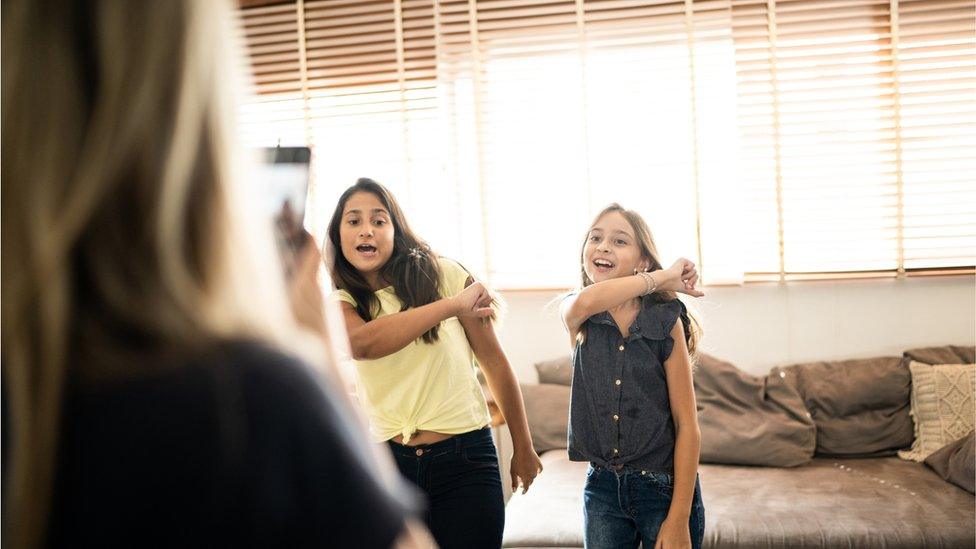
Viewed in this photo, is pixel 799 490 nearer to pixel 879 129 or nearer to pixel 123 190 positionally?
pixel 879 129

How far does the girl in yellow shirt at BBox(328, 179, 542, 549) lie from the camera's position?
2.03 meters

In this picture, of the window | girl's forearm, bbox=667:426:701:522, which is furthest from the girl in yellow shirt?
the window

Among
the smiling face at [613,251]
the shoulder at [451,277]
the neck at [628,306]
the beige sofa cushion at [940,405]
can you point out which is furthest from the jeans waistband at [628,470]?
the beige sofa cushion at [940,405]

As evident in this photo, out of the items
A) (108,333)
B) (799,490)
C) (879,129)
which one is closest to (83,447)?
(108,333)

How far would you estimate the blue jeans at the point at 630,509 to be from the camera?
6.47 feet

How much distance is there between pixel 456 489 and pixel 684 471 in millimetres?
524

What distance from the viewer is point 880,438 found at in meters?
3.35

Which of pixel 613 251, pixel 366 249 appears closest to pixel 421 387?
pixel 366 249

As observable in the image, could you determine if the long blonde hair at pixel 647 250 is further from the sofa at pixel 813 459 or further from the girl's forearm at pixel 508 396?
the sofa at pixel 813 459

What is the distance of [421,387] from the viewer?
6.87 ft

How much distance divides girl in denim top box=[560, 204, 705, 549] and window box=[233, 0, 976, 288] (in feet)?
5.03

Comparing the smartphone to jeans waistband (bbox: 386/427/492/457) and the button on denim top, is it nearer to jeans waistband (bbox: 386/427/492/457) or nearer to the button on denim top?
jeans waistband (bbox: 386/427/492/457)

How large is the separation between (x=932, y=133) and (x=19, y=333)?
3.72m

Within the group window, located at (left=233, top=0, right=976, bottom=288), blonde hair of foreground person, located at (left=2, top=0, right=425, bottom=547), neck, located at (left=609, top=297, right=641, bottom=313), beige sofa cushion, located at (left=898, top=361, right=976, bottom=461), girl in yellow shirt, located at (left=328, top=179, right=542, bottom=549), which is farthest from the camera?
window, located at (left=233, top=0, right=976, bottom=288)
